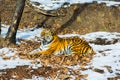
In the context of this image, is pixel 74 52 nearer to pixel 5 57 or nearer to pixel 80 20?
pixel 5 57

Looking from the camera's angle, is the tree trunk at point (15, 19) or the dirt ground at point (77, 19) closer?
the tree trunk at point (15, 19)

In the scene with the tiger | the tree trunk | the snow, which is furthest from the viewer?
the snow

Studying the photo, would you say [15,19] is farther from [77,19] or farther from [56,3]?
[56,3]

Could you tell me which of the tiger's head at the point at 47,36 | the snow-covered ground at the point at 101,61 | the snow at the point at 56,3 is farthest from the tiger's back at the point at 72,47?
the snow at the point at 56,3

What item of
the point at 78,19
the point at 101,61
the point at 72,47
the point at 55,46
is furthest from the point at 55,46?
the point at 78,19

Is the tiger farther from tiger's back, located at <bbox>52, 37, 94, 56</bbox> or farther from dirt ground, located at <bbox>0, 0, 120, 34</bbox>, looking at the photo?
dirt ground, located at <bbox>0, 0, 120, 34</bbox>

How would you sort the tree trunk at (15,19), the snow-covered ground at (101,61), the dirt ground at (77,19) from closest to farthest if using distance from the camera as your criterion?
1. the snow-covered ground at (101,61)
2. the tree trunk at (15,19)
3. the dirt ground at (77,19)

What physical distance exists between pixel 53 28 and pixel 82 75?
678 centimetres

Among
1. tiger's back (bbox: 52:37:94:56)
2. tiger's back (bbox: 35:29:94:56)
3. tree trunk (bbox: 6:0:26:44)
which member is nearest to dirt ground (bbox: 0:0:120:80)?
tree trunk (bbox: 6:0:26:44)

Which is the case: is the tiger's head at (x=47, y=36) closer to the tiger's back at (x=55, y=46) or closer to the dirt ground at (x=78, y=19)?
the tiger's back at (x=55, y=46)

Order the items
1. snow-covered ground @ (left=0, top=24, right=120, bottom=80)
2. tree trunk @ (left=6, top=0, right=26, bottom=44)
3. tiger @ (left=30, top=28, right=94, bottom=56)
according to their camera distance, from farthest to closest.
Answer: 1. tree trunk @ (left=6, top=0, right=26, bottom=44)
2. tiger @ (left=30, top=28, right=94, bottom=56)
3. snow-covered ground @ (left=0, top=24, right=120, bottom=80)

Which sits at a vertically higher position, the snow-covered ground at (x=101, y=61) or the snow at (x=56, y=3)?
the snow at (x=56, y=3)

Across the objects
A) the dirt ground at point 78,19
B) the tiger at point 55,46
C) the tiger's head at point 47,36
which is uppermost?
the tiger's head at point 47,36

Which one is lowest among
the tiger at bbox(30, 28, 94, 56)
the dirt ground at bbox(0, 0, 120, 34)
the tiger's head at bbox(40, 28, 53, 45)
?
the dirt ground at bbox(0, 0, 120, 34)
